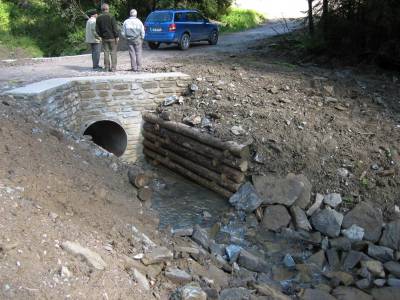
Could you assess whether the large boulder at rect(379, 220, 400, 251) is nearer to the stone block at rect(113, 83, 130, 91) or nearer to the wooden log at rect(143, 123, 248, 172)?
the wooden log at rect(143, 123, 248, 172)

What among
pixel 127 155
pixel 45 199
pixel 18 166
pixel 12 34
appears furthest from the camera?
pixel 12 34

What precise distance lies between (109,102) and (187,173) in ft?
8.89

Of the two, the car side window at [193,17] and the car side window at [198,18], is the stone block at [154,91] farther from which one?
the car side window at [198,18]

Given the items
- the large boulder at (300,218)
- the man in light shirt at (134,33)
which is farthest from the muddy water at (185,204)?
the man in light shirt at (134,33)

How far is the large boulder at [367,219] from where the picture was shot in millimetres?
8656

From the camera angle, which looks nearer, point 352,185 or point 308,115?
point 352,185

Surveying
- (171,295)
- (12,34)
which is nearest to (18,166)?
(171,295)

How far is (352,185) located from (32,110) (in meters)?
6.50

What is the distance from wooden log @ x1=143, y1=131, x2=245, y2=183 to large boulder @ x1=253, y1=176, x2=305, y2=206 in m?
0.48

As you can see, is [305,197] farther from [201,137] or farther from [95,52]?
[95,52]

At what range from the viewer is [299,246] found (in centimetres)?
875

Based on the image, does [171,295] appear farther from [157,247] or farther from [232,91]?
[232,91]

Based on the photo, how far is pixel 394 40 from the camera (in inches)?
504

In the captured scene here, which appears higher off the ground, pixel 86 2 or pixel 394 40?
pixel 86 2
